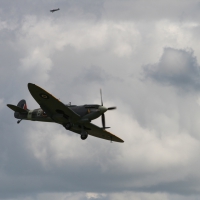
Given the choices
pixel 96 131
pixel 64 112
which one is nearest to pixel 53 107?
pixel 64 112

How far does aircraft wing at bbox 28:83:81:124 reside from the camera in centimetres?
6119

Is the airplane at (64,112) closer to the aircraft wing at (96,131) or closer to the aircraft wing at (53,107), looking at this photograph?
the aircraft wing at (53,107)

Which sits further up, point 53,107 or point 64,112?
point 53,107

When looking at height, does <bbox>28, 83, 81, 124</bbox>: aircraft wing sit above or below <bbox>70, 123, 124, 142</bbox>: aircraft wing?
above

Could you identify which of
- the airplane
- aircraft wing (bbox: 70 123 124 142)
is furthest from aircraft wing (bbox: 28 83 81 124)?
aircraft wing (bbox: 70 123 124 142)

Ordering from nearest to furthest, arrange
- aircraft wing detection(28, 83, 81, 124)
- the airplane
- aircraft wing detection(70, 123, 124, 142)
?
aircraft wing detection(28, 83, 81, 124), the airplane, aircraft wing detection(70, 123, 124, 142)

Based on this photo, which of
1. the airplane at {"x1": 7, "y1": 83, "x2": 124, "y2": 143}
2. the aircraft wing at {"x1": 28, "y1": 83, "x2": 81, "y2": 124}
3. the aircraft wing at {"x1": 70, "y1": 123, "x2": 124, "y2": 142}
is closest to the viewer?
the aircraft wing at {"x1": 28, "y1": 83, "x2": 81, "y2": 124}

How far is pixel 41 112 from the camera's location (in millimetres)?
67000

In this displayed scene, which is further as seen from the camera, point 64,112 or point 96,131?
point 96,131

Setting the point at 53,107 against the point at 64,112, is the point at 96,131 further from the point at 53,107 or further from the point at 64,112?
the point at 53,107

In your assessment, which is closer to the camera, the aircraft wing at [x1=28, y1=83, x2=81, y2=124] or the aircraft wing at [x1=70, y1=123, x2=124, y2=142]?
the aircraft wing at [x1=28, y1=83, x2=81, y2=124]

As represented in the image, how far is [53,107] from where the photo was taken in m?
63.2

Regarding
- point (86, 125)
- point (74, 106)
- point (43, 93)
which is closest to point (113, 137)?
point (86, 125)

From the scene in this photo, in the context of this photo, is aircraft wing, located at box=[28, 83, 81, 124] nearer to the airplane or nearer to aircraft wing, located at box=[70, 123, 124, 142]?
the airplane
